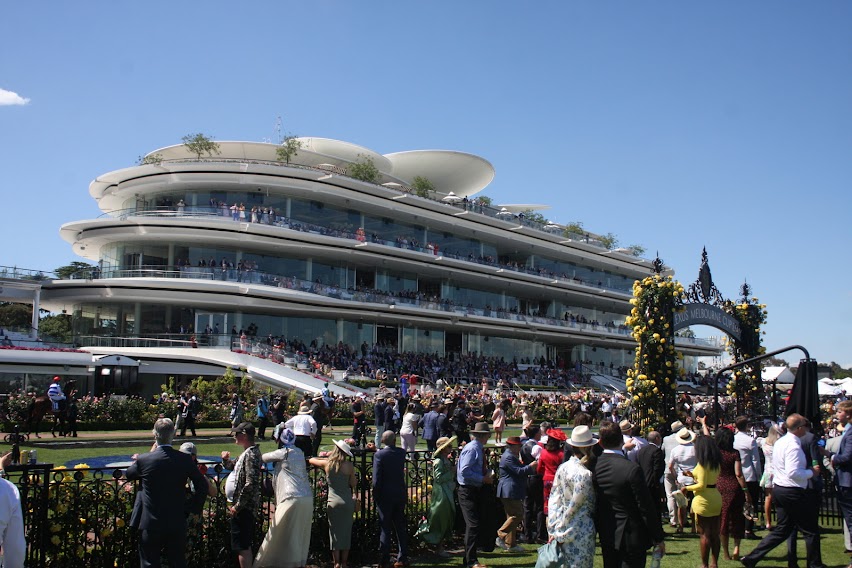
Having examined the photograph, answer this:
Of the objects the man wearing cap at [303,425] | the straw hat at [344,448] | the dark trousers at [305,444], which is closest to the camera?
the straw hat at [344,448]

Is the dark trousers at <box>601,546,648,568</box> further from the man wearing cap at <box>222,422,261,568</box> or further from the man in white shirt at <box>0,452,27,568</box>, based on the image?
the man in white shirt at <box>0,452,27,568</box>

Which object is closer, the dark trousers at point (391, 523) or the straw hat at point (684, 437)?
the dark trousers at point (391, 523)

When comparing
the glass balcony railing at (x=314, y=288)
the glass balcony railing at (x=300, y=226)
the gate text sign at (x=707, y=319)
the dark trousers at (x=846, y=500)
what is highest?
the glass balcony railing at (x=300, y=226)

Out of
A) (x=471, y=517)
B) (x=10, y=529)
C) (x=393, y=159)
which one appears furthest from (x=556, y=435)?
(x=393, y=159)

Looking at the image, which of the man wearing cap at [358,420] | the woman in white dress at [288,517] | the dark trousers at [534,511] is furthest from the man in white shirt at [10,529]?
the man wearing cap at [358,420]

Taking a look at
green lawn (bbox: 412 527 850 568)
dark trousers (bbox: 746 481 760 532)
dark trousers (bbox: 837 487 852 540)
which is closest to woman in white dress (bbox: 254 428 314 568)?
green lawn (bbox: 412 527 850 568)

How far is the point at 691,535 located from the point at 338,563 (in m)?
5.51

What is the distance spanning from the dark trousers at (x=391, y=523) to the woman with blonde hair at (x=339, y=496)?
45 centimetres

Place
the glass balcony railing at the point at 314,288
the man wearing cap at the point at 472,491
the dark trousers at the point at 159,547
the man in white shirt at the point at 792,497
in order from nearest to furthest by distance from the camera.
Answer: the dark trousers at the point at 159,547 → the man in white shirt at the point at 792,497 → the man wearing cap at the point at 472,491 → the glass balcony railing at the point at 314,288

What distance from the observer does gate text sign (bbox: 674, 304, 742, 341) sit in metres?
18.2

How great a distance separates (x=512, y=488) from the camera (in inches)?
400

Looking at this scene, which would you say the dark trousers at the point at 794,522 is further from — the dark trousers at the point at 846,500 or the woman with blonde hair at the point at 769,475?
the woman with blonde hair at the point at 769,475

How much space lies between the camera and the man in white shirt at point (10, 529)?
4.90 meters

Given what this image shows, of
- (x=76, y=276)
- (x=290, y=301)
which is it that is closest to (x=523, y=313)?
(x=290, y=301)
